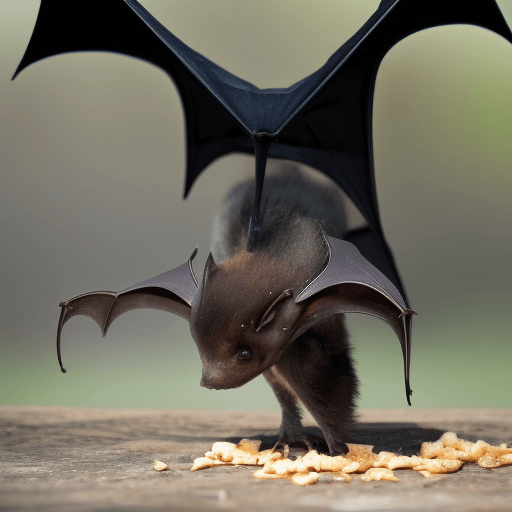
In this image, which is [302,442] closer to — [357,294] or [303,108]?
[357,294]

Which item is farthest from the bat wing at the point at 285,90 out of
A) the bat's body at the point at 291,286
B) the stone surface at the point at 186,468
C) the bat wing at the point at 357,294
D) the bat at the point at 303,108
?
the stone surface at the point at 186,468

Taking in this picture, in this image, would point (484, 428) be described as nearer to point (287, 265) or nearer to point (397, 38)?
point (287, 265)

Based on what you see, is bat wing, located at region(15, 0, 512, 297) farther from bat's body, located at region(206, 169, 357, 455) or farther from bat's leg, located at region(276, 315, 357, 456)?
bat's leg, located at region(276, 315, 357, 456)

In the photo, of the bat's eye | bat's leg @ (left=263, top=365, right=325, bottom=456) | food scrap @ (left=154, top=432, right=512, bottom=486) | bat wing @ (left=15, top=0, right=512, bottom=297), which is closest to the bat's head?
the bat's eye

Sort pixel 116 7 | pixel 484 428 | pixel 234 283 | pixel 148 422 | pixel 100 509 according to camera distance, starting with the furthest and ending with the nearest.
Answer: pixel 148 422, pixel 484 428, pixel 116 7, pixel 234 283, pixel 100 509

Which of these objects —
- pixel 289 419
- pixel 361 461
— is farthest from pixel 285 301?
pixel 289 419

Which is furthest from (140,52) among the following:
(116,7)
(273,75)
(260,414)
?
(260,414)
